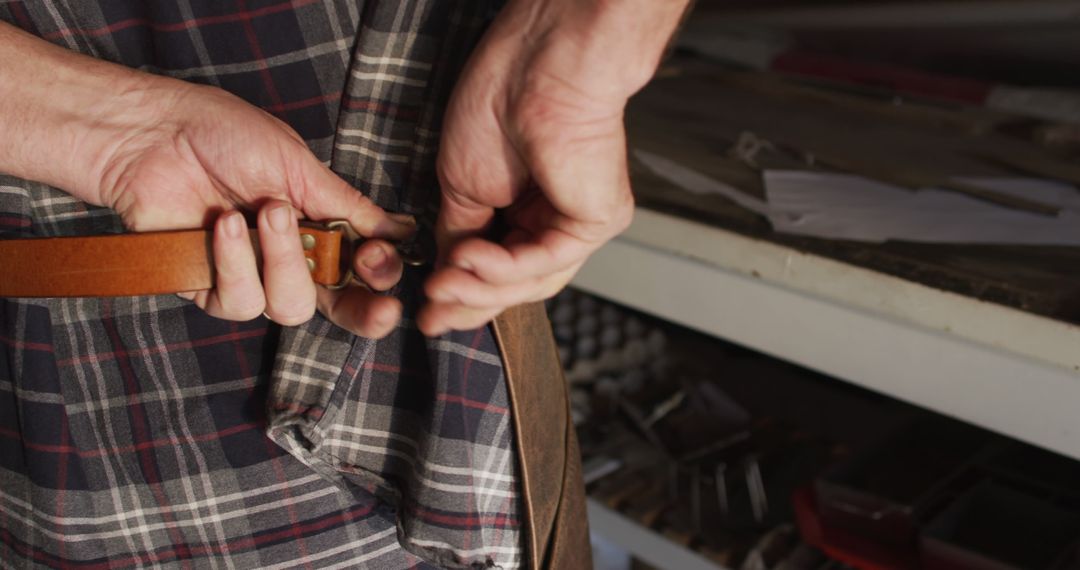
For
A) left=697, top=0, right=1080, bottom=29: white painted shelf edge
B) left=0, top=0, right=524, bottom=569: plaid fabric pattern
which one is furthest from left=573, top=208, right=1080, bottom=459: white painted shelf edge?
left=697, top=0, right=1080, bottom=29: white painted shelf edge

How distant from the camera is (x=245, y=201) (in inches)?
19.1

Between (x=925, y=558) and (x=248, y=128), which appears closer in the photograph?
(x=248, y=128)

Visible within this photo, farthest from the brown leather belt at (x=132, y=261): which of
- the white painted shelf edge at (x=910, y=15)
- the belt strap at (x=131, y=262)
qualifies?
the white painted shelf edge at (x=910, y=15)

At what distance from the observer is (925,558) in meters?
0.84

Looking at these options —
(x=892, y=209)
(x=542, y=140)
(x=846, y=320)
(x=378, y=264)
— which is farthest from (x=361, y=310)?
(x=892, y=209)

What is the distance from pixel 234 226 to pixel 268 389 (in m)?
0.11

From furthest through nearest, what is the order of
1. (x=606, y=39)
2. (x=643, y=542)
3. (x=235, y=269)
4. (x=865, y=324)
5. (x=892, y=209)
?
(x=643, y=542), (x=892, y=209), (x=865, y=324), (x=235, y=269), (x=606, y=39)

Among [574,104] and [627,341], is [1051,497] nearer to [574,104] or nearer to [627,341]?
[627,341]

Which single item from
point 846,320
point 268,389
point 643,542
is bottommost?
point 643,542

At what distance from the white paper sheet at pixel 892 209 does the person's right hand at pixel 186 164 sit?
446 mm

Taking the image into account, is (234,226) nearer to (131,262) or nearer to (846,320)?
(131,262)

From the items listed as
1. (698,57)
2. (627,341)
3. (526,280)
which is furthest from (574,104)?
(698,57)

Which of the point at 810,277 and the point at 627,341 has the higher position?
the point at 810,277

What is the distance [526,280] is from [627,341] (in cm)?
87
